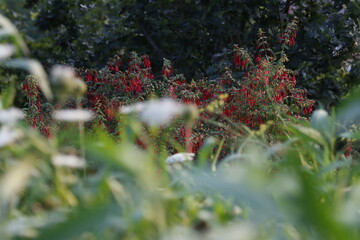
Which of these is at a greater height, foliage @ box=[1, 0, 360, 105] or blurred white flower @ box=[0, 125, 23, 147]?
foliage @ box=[1, 0, 360, 105]

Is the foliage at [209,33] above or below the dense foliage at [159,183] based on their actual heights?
above

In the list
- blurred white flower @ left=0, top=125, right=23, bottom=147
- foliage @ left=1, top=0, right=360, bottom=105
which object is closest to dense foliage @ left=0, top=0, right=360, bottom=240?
blurred white flower @ left=0, top=125, right=23, bottom=147

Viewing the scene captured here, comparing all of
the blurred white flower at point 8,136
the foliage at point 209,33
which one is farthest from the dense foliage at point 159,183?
A: the foliage at point 209,33

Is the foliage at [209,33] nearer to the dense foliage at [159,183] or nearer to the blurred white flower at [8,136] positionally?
the dense foliage at [159,183]

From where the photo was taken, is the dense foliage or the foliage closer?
the dense foliage

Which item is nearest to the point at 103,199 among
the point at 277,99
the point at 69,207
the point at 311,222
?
the point at 69,207

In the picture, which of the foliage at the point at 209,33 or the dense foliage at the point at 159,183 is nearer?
the dense foliage at the point at 159,183

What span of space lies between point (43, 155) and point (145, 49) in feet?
9.78

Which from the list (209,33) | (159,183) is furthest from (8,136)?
(209,33)

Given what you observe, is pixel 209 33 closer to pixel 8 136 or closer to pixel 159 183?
pixel 159 183

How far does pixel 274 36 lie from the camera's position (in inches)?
138

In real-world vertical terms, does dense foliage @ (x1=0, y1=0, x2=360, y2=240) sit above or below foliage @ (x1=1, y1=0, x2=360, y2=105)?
below

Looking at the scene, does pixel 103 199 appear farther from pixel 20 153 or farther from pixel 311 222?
pixel 311 222

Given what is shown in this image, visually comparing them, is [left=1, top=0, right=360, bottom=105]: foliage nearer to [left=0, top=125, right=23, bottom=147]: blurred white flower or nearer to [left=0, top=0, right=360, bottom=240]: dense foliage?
[left=0, top=0, right=360, bottom=240]: dense foliage
